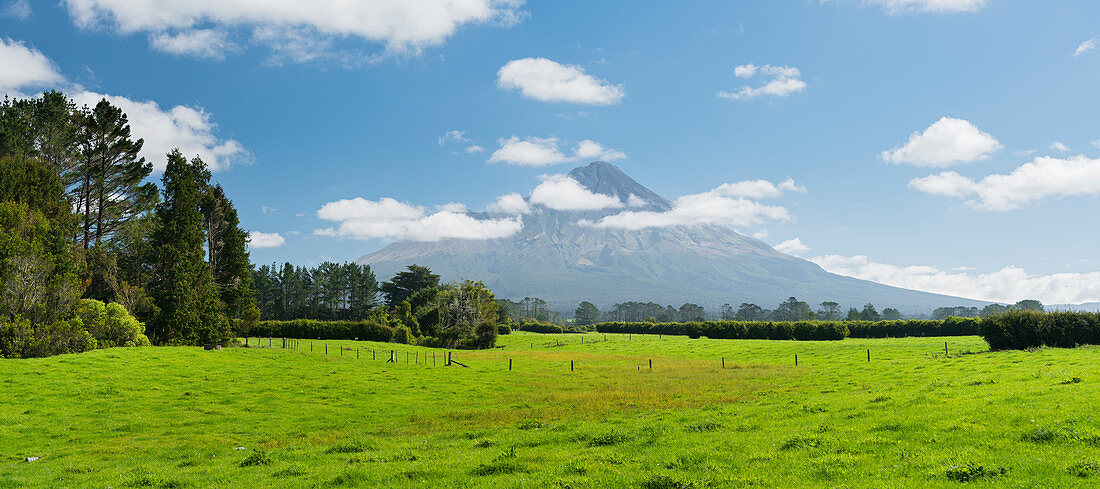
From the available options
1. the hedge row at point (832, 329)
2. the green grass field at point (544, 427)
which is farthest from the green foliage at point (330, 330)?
the hedge row at point (832, 329)

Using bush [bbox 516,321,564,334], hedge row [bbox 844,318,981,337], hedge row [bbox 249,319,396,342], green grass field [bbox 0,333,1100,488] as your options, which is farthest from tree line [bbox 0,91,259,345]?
hedge row [bbox 844,318,981,337]

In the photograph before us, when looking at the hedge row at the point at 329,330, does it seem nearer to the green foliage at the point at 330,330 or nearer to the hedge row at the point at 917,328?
the green foliage at the point at 330,330

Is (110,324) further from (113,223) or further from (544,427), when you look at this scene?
(544,427)

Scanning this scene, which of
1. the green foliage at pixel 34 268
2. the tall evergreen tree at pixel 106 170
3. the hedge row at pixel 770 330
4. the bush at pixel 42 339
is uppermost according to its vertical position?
the tall evergreen tree at pixel 106 170

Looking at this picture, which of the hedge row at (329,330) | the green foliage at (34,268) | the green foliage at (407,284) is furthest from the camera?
the green foliage at (407,284)

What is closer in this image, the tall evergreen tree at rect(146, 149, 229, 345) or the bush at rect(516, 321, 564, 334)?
the tall evergreen tree at rect(146, 149, 229, 345)

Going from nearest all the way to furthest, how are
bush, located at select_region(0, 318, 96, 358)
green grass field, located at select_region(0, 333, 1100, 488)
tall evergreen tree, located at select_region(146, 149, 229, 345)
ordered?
green grass field, located at select_region(0, 333, 1100, 488) → bush, located at select_region(0, 318, 96, 358) → tall evergreen tree, located at select_region(146, 149, 229, 345)

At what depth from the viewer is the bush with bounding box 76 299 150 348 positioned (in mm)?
45344

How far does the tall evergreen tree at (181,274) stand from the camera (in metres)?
55.2

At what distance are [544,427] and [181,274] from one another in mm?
51859

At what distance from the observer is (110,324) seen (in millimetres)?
47344

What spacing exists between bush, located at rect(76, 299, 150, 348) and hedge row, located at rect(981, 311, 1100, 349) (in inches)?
2917

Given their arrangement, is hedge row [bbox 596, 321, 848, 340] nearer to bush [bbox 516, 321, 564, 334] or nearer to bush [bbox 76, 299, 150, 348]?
bush [bbox 516, 321, 564, 334]

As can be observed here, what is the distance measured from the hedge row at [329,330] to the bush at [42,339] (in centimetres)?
5012
